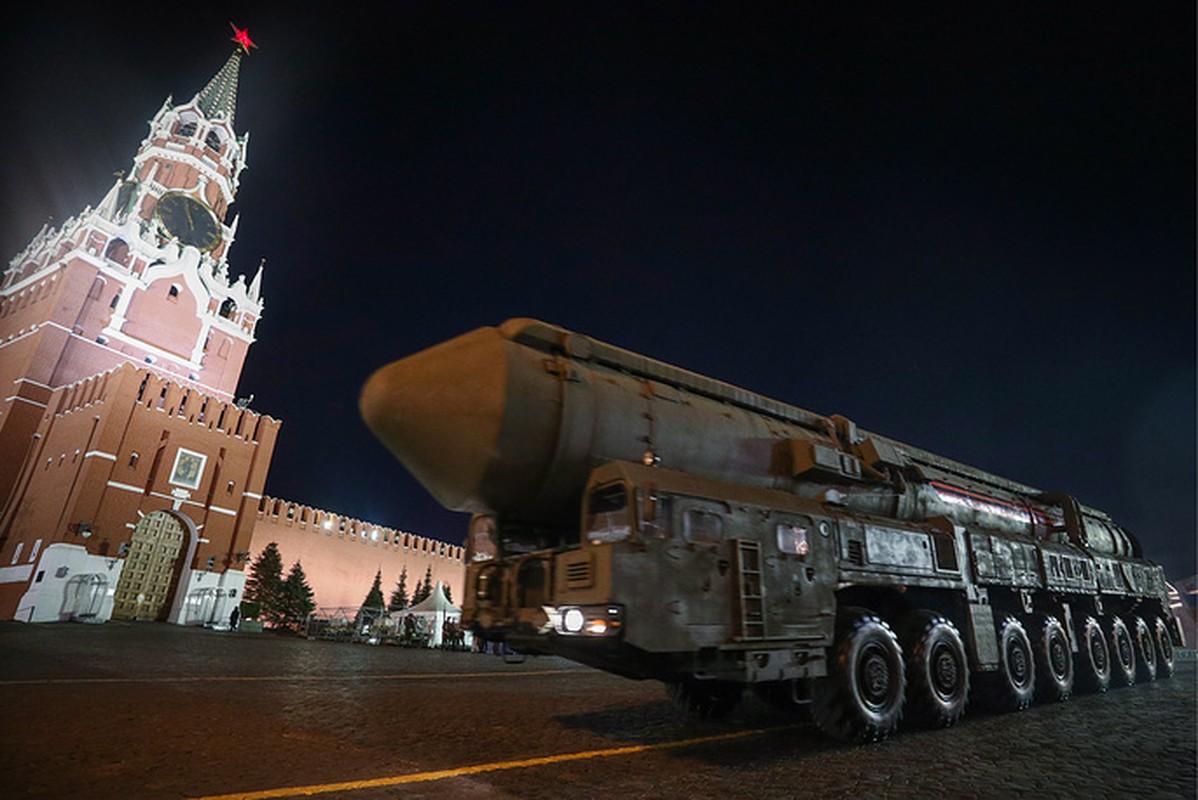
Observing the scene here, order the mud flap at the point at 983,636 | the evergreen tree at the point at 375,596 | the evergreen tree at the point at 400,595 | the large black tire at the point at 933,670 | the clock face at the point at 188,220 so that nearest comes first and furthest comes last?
the large black tire at the point at 933,670, the mud flap at the point at 983,636, the clock face at the point at 188,220, the evergreen tree at the point at 375,596, the evergreen tree at the point at 400,595

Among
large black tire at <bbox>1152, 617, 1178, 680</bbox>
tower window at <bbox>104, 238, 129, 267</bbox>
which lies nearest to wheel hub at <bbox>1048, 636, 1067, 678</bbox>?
large black tire at <bbox>1152, 617, 1178, 680</bbox>

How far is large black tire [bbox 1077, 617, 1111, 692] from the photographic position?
10.1m

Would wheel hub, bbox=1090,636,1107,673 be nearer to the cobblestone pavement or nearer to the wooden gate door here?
the cobblestone pavement

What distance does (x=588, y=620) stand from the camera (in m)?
4.41

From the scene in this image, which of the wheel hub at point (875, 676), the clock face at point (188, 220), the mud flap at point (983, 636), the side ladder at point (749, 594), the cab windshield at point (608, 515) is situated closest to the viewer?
the cab windshield at point (608, 515)

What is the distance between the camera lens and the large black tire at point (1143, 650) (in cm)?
1188

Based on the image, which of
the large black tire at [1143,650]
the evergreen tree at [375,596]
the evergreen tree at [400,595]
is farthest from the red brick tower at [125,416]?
the large black tire at [1143,650]

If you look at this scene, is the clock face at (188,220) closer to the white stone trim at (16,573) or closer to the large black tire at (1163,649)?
the white stone trim at (16,573)

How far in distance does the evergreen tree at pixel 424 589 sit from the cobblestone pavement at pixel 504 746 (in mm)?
47948

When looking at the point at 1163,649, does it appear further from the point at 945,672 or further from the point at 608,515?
the point at 608,515

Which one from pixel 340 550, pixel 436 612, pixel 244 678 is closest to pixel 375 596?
pixel 340 550

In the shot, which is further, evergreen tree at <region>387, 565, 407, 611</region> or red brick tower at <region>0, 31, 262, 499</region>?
evergreen tree at <region>387, 565, 407, 611</region>

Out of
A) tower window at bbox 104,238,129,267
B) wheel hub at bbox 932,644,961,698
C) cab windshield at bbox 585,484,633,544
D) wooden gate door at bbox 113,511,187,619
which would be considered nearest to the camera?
cab windshield at bbox 585,484,633,544

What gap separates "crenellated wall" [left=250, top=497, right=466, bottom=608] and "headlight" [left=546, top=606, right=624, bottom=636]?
148 ft
